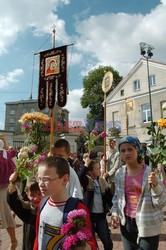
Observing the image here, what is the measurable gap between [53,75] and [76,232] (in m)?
4.59

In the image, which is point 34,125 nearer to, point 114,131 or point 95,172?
point 95,172

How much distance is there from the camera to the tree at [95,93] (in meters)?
36.4

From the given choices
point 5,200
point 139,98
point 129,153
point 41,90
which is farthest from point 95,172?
point 139,98

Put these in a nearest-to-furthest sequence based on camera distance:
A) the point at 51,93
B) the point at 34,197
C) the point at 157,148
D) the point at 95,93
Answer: the point at 157,148, the point at 34,197, the point at 51,93, the point at 95,93

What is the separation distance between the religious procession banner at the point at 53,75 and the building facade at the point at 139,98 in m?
17.8

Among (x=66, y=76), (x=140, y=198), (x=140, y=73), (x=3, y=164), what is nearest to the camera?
(x=140, y=198)

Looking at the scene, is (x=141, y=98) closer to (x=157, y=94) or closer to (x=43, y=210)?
(x=157, y=94)

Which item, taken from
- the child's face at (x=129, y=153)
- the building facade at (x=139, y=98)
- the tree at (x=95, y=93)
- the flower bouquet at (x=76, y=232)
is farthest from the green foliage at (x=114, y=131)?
the flower bouquet at (x=76, y=232)

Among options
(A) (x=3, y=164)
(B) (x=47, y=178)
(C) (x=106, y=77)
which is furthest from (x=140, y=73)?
(B) (x=47, y=178)

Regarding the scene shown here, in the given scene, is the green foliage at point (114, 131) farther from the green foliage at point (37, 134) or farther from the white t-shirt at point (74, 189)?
the white t-shirt at point (74, 189)

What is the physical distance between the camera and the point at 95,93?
121 ft

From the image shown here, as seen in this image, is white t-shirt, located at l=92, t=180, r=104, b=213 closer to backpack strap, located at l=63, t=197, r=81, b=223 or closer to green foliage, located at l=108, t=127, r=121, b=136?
backpack strap, located at l=63, t=197, r=81, b=223

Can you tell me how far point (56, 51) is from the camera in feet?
18.4

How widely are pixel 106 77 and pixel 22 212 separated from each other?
6.06 metres
